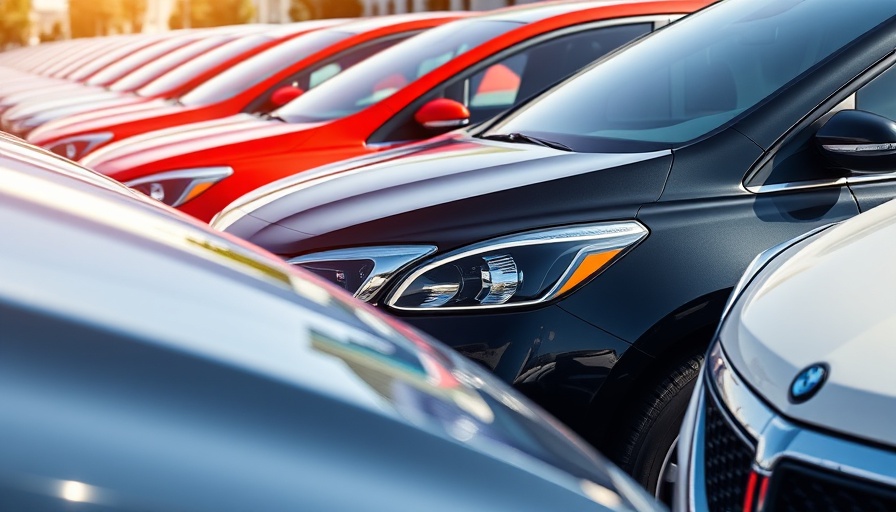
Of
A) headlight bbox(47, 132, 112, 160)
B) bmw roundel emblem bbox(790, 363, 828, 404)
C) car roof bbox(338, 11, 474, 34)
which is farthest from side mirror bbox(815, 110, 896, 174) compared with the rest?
headlight bbox(47, 132, 112, 160)

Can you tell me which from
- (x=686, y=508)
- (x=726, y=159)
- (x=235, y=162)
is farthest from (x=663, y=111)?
(x=235, y=162)

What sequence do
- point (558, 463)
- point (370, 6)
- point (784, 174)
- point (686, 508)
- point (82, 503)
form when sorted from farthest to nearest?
point (370, 6), point (784, 174), point (686, 508), point (558, 463), point (82, 503)

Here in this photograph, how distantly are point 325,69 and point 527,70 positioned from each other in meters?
2.65

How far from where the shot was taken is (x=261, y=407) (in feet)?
3.33

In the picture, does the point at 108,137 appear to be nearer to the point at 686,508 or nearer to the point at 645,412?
the point at 645,412

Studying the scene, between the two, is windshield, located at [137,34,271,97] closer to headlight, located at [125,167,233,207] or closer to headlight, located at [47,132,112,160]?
headlight, located at [47,132,112,160]

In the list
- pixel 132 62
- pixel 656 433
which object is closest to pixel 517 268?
pixel 656 433

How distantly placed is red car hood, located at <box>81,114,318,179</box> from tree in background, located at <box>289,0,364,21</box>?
67049 millimetres

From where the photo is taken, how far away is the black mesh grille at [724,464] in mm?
1969

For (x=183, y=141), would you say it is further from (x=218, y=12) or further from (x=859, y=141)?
(x=218, y=12)

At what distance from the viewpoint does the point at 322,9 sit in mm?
71688

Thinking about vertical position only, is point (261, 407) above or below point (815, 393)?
above

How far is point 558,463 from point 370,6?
8393cm

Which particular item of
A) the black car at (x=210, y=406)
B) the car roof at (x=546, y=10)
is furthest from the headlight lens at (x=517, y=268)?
the car roof at (x=546, y=10)
